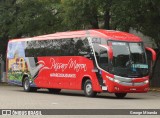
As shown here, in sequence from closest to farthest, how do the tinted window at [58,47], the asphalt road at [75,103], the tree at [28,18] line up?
1. the asphalt road at [75,103]
2. the tinted window at [58,47]
3. the tree at [28,18]

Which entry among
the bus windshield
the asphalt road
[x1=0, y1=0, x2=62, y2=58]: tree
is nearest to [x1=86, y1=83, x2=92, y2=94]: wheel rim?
the asphalt road

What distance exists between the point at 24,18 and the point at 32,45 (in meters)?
10.2

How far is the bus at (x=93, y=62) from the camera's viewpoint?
2547cm

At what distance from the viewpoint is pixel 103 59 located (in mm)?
25688

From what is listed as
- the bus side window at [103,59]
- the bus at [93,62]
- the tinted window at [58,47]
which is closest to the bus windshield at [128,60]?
the bus at [93,62]

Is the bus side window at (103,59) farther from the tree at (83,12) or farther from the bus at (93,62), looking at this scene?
the tree at (83,12)

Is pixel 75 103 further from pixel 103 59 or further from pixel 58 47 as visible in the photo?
pixel 58 47

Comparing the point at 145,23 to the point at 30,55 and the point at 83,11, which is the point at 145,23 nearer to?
the point at 83,11

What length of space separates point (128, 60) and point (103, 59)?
135cm

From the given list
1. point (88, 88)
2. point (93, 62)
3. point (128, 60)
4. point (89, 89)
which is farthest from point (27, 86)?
point (128, 60)

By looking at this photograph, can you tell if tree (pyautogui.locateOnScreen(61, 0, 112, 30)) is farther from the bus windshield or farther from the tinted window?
the bus windshield

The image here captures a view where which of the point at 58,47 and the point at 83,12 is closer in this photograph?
the point at 58,47

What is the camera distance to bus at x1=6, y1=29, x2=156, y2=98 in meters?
25.5

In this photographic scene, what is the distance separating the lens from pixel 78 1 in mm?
33562
